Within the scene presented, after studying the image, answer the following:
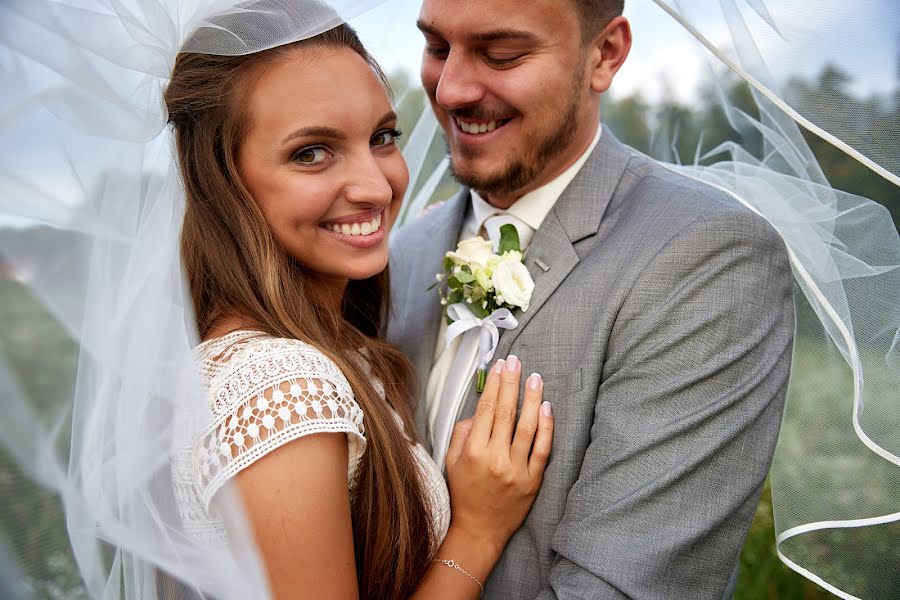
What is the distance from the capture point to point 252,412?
1.81 metres

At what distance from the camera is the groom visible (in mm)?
2076

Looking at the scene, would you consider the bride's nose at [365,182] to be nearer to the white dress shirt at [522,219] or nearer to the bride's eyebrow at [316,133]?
the bride's eyebrow at [316,133]

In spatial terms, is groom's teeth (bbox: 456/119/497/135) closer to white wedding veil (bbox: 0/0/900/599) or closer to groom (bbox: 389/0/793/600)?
groom (bbox: 389/0/793/600)

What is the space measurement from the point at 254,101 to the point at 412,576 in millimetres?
1368

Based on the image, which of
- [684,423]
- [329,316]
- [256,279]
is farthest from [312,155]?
[684,423]

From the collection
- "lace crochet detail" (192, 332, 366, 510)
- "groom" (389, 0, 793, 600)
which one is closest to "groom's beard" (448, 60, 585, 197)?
"groom" (389, 0, 793, 600)

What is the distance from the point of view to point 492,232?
279 cm

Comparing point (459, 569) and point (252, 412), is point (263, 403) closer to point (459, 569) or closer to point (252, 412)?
point (252, 412)

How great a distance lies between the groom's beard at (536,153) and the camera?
8.68ft

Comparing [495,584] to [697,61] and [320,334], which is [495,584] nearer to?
[320,334]

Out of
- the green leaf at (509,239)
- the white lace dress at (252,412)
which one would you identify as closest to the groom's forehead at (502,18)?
the green leaf at (509,239)

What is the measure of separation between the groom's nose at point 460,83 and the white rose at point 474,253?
1.54 feet

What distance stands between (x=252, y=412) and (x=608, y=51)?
1.82m

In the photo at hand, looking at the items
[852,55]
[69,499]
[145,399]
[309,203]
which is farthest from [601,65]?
[69,499]
